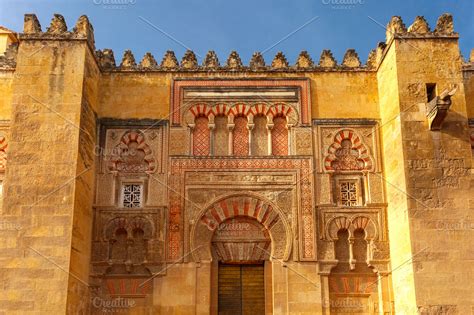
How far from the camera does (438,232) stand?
24.9 ft

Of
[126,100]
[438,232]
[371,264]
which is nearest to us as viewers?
[438,232]

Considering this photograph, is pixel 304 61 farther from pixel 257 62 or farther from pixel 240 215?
pixel 240 215

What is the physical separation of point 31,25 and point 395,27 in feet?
16.7

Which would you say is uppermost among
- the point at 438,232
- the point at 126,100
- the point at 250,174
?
the point at 126,100

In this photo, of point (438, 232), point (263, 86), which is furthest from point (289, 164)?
point (438, 232)

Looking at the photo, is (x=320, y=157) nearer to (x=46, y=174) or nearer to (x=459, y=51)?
(x=459, y=51)

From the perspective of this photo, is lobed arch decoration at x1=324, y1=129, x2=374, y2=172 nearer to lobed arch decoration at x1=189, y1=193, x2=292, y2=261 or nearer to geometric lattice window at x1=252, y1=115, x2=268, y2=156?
geometric lattice window at x1=252, y1=115, x2=268, y2=156

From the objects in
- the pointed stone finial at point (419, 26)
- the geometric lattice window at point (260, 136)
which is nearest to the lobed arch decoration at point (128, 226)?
the geometric lattice window at point (260, 136)

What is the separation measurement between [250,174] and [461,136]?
9.56ft

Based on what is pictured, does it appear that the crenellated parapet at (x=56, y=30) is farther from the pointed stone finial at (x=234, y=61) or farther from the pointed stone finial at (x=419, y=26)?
the pointed stone finial at (x=419, y=26)

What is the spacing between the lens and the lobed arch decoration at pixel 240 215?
8.43m

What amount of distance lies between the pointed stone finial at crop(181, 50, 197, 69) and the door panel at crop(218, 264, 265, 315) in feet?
9.95

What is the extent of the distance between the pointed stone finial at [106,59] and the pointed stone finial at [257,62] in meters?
2.12

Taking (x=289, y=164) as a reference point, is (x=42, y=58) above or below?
above
